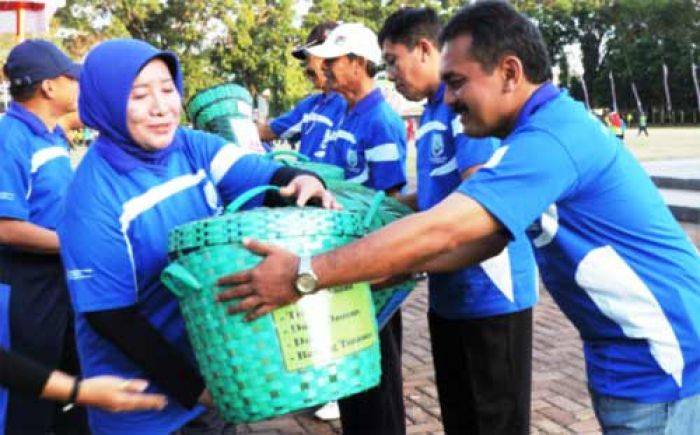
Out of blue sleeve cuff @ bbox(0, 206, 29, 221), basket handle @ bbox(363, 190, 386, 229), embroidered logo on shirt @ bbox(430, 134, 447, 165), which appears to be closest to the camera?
basket handle @ bbox(363, 190, 386, 229)

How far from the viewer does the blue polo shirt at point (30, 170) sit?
3.28 m

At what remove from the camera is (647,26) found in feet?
209

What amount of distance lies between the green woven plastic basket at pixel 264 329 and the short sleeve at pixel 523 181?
403 millimetres

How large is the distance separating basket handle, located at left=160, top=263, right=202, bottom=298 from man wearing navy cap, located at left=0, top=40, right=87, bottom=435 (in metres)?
1.61

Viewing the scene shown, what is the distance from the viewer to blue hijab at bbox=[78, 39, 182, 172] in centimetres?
208

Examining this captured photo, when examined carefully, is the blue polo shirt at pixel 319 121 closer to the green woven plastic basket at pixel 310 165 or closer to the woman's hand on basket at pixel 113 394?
the green woven plastic basket at pixel 310 165

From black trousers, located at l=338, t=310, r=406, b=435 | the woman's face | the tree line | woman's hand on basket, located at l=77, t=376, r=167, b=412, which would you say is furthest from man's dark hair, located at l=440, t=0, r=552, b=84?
the tree line

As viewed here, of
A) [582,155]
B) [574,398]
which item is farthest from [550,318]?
[582,155]

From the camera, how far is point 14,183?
329 centimetres

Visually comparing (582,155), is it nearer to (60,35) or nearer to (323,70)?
(323,70)

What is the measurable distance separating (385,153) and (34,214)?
5.36 ft

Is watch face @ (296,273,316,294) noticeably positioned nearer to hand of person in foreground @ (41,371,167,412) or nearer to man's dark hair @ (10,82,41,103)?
hand of person in foreground @ (41,371,167,412)

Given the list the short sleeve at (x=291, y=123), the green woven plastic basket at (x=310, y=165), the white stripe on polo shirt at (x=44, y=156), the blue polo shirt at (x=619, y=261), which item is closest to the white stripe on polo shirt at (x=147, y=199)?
the green woven plastic basket at (x=310, y=165)

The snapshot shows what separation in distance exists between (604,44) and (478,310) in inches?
2901
